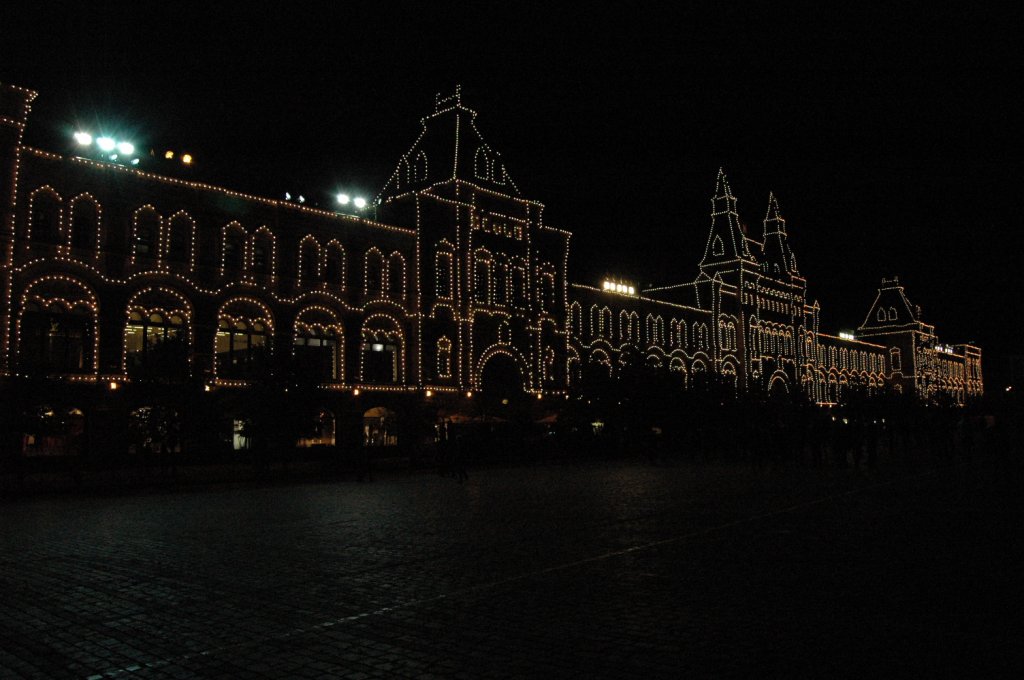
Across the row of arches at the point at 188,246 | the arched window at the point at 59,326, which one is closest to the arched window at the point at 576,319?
the row of arches at the point at 188,246

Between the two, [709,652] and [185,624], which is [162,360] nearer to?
[185,624]

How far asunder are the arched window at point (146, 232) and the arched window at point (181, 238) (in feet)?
1.95

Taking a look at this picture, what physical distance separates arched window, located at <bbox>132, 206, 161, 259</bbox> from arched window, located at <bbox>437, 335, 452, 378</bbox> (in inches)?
646

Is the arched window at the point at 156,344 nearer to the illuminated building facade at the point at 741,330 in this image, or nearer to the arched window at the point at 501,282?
the arched window at the point at 501,282

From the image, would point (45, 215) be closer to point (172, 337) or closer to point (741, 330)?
point (172, 337)

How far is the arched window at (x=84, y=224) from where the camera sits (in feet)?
112

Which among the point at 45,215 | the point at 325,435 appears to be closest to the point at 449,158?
the point at 325,435

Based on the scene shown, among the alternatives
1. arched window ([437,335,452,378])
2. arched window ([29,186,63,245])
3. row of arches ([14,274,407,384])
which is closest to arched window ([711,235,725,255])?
arched window ([437,335,452,378])

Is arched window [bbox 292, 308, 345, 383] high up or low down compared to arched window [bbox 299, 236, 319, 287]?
down

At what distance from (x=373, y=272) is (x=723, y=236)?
49.3 meters

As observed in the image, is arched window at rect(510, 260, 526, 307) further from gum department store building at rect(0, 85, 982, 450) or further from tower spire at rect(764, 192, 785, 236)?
tower spire at rect(764, 192, 785, 236)

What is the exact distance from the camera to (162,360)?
3003cm

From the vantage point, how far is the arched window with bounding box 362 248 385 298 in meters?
44.7

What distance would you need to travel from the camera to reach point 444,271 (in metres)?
48.8
